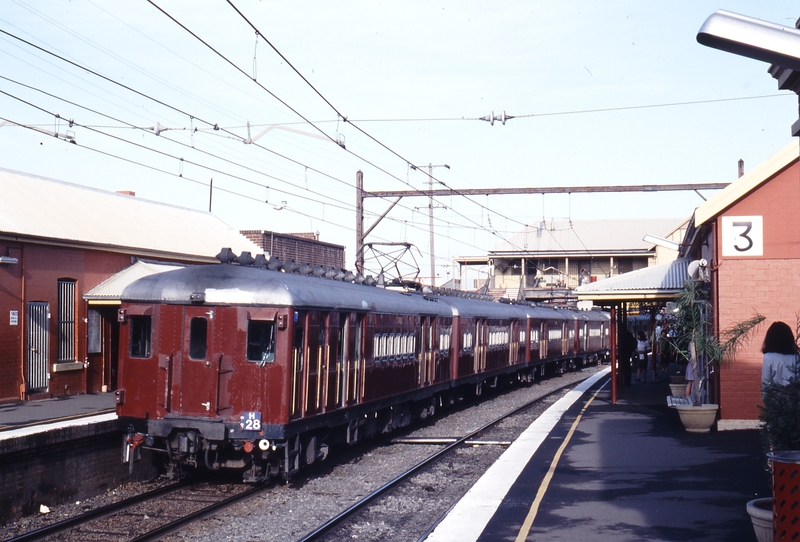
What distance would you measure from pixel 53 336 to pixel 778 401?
15.6 meters

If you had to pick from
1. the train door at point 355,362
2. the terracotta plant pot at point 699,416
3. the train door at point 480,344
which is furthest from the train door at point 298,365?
→ the train door at point 480,344

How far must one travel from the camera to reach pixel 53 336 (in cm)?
1859

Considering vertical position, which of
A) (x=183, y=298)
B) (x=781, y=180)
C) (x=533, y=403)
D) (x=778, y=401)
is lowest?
(x=533, y=403)

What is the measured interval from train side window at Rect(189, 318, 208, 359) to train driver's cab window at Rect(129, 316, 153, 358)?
0.67m

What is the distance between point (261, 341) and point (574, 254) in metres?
52.9

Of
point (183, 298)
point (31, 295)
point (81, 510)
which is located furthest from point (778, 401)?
point (31, 295)

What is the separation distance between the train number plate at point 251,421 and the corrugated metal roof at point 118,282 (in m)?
8.62

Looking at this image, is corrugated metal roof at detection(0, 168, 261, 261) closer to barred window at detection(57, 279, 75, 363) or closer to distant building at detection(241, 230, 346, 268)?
barred window at detection(57, 279, 75, 363)

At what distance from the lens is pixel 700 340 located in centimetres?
1443

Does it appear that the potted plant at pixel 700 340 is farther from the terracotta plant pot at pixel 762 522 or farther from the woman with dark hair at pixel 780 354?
the terracotta plant pot at pixel 762 522

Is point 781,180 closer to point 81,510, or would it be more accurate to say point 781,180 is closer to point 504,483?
point 504,483

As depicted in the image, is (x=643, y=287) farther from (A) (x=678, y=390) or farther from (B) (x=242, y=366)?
(B) (x=242, y=366)

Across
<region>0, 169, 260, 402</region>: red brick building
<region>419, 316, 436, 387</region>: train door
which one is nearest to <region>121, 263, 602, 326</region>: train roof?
<region>419, 316, 436, 387</region>: train door

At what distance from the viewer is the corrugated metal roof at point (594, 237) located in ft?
209
